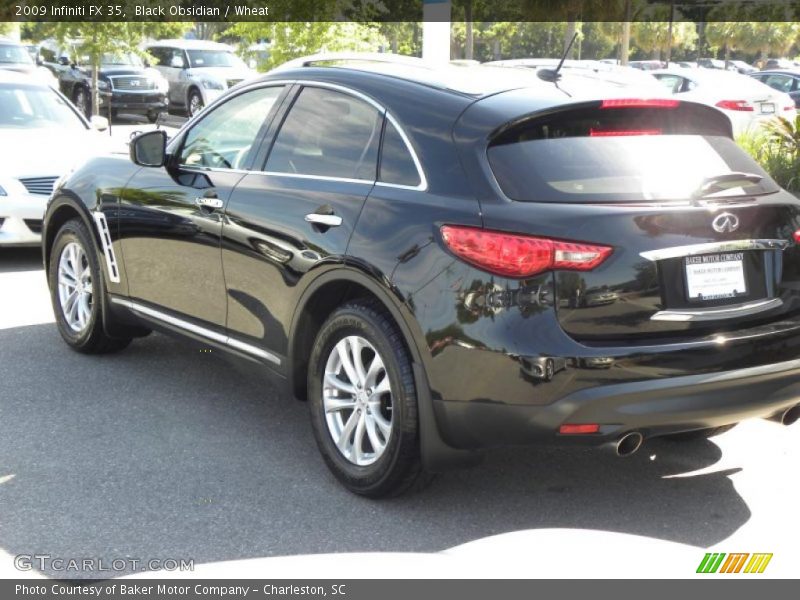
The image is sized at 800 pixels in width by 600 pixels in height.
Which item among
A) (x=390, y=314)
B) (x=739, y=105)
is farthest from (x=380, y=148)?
(x=739, y=105)

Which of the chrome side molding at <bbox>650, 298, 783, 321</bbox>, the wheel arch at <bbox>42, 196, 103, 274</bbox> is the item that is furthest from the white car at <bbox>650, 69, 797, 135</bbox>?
the chrome side molding at <bbox>650, 298, 783, 321</bbox>

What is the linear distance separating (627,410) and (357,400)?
1191 mm

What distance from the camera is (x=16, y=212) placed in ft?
32.2

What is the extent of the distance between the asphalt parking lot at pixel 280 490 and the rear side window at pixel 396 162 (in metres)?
1.28

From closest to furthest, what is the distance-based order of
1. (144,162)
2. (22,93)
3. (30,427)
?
(30,427)
(144,162)
(22,93)

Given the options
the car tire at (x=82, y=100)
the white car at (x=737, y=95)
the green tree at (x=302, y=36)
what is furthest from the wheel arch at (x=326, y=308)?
the car tire at (x=82, y=100)

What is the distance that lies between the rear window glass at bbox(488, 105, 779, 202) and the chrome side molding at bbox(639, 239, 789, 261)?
0.22 metres

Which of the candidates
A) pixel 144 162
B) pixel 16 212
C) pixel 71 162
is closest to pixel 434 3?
pixel 71 162

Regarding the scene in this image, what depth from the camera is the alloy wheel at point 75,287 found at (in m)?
6.84

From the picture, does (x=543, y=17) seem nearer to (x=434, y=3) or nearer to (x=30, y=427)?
(x=434, y=3)

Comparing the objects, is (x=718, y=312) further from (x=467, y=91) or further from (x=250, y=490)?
(x=250, y=490)

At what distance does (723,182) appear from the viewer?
14.5 feet

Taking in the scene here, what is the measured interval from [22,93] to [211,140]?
22.5 feet

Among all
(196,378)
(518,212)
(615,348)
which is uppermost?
(518,212)
